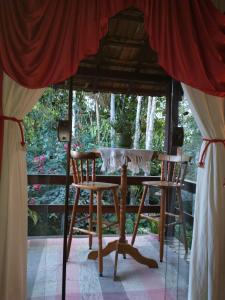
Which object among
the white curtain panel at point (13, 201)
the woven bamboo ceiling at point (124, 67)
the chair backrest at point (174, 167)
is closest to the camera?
the white curtain panel at point (13, 201)

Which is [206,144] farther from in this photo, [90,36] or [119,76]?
[119,76]

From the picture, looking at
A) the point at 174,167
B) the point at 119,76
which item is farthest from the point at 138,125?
the point at 174,167

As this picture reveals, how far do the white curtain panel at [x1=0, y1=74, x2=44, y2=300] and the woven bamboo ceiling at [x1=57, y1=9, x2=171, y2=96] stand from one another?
4.71ft

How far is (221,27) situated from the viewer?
203cm

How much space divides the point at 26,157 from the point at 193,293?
1.39m

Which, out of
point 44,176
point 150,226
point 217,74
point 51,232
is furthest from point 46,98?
point 150,226

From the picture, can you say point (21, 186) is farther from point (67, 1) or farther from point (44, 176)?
point (67, 1)

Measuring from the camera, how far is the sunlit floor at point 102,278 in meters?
2.16

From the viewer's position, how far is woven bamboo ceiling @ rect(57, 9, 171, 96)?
9.98 feet

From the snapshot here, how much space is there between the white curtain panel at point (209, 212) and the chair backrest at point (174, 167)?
0.33m

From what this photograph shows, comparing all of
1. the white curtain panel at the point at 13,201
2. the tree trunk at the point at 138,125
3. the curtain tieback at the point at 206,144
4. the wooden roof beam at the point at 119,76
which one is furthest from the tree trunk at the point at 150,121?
the white curtain panel at the point at 13,201

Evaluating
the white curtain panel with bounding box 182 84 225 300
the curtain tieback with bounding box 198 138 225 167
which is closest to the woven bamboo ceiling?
the white curtain panel with bounding box 182 84 225 300

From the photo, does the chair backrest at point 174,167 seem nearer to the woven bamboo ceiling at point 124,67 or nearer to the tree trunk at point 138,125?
the woven bamboo ceiling at point 124,67

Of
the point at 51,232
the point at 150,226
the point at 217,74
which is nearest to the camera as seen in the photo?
the point at 217,74
